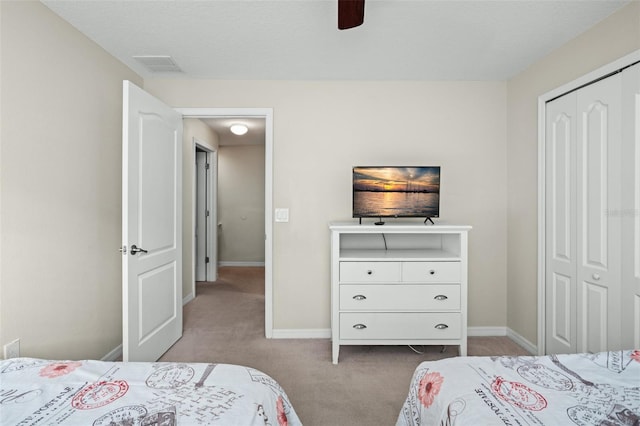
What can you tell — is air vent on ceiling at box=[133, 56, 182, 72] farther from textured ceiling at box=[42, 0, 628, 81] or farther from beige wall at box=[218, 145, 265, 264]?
beige wall at box=[218, 145, 265, 264]

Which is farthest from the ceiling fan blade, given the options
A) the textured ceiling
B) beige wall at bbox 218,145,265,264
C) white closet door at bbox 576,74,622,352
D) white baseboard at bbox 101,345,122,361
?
beige wall at bbox 218,145,265,264

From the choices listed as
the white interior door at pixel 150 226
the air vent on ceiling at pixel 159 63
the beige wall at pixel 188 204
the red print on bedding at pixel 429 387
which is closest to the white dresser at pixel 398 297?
the red print on bedding at pixel 429 387

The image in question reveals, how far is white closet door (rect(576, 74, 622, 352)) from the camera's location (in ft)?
6.75

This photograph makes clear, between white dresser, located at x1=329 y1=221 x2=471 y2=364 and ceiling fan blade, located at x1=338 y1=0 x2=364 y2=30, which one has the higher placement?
ceiling fan blade, located at x1=338 y1=0 x2=364 y2=30

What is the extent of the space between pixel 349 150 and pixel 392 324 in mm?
1554

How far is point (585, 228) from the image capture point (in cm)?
229

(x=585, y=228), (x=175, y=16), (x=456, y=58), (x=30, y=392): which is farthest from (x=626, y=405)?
(x=175, y=16)

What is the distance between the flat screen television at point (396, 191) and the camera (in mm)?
2869

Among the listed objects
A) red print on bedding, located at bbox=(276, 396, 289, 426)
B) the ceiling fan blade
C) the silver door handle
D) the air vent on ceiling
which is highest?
the air vent on ceiling

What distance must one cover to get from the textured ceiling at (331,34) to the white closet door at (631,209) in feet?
1.79

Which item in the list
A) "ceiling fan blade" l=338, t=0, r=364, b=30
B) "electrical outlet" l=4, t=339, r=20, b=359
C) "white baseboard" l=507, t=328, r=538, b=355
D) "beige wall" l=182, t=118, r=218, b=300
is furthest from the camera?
"beige wall" l=182, t=118, r=218, b=300

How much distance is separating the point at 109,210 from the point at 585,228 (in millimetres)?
3354

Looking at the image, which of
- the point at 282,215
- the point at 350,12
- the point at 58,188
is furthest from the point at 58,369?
the point at 282,215

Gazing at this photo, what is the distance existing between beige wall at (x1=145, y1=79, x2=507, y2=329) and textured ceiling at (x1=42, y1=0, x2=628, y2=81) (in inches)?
7.6
